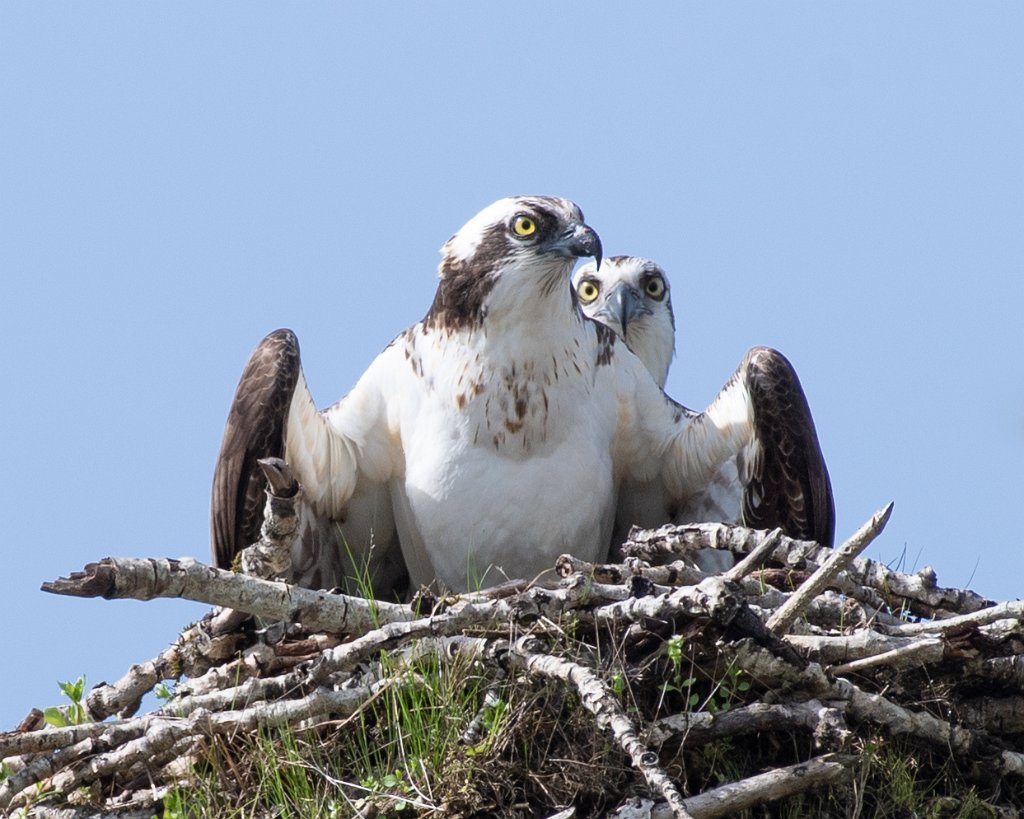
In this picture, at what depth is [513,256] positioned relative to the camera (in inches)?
325

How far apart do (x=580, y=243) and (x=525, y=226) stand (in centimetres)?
29

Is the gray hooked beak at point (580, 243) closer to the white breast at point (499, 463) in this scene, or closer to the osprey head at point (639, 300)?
the white breast at point (499, 463)

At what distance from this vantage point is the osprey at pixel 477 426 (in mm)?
8227

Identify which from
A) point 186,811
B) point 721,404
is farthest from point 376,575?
point 186,811

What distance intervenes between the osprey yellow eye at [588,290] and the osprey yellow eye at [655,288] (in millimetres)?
328

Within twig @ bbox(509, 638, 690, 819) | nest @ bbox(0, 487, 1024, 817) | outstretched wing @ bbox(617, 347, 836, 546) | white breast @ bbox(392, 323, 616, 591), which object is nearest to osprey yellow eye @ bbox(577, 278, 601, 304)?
outstretched wing @ bbox(617, 347, 836, 546)

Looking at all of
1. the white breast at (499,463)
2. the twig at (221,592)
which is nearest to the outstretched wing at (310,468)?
the white breast at (499,463)

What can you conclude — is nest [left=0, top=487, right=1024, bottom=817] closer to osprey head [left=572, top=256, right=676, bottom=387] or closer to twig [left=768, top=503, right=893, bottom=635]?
twig [left=768, top=503, right=893, bottom=635]

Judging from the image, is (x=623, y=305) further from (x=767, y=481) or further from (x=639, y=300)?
(x=767, y=481)

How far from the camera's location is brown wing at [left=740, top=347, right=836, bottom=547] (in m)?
8.47

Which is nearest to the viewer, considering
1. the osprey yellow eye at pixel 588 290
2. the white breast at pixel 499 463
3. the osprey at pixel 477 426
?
the osprey at pixel 477 426

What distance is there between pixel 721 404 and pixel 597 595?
2065 mm

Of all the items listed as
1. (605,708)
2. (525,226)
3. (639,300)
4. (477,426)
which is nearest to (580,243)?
(525,226)

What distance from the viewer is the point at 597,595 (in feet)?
23.0
